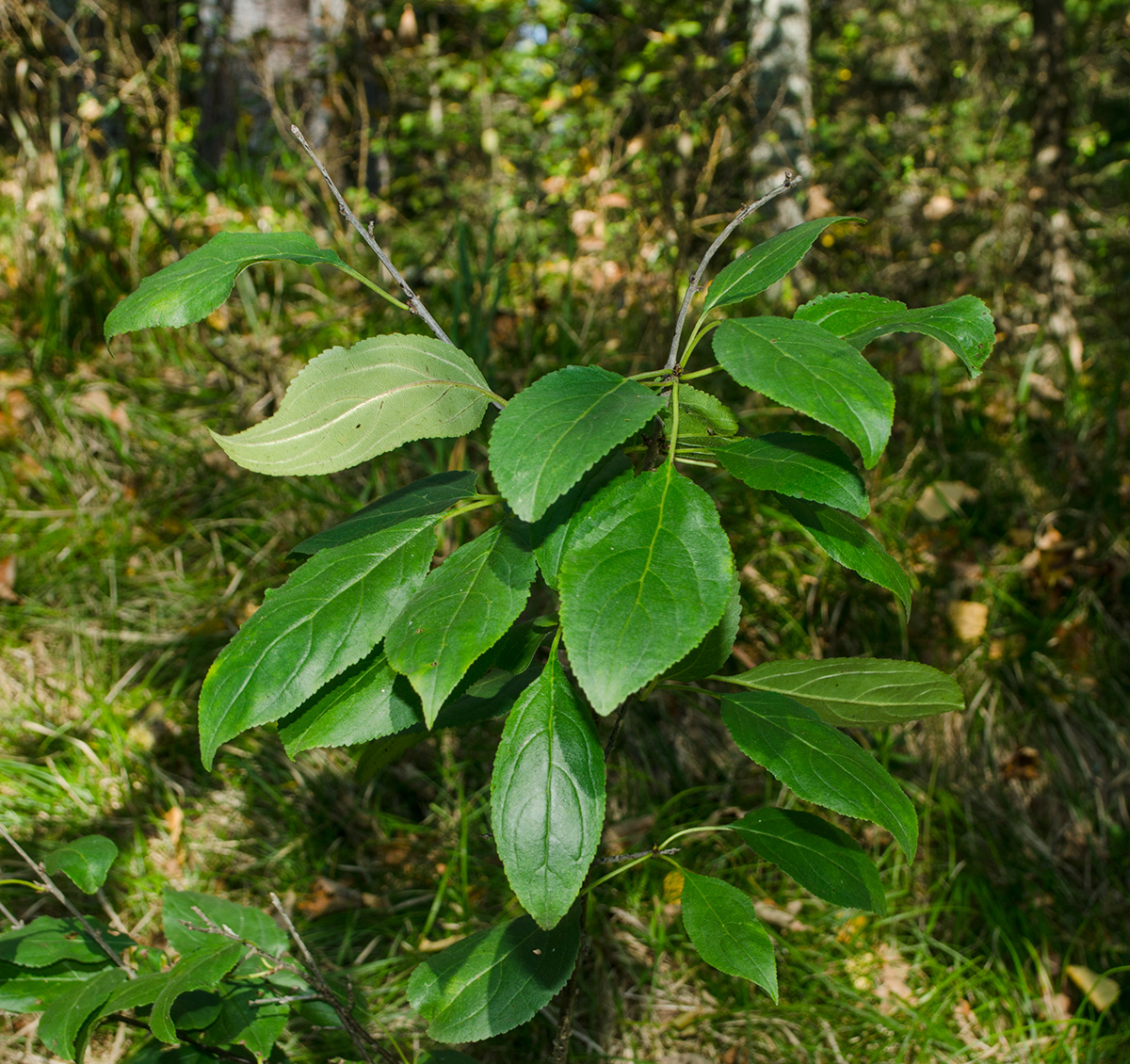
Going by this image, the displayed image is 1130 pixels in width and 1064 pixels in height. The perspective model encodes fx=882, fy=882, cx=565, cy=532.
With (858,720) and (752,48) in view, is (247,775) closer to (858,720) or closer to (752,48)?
(858,720)

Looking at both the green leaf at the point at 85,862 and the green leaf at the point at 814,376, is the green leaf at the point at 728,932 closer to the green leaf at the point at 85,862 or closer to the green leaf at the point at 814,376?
the green leaf at the point at 814,376

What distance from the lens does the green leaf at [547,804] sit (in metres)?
0.81

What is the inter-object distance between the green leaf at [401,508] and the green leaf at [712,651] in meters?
0.31

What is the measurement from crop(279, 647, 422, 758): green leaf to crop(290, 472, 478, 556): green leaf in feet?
0.46

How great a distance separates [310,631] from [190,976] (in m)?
0.56

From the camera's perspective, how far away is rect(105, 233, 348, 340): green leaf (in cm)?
84

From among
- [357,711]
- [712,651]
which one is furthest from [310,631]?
[712,651]

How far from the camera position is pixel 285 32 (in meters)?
4.99

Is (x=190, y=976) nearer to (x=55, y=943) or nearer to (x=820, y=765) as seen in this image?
(x=55, y=943)

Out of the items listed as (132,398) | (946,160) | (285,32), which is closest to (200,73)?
(285,32)

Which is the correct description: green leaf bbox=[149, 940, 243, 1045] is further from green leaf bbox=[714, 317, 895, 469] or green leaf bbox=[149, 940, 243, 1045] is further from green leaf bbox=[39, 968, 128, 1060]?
green leaf bbox=[714, 317, 895, 469]

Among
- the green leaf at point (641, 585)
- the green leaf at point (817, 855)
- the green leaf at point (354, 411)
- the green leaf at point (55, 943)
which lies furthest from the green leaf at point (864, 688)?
the green leaf at point (55, 943)

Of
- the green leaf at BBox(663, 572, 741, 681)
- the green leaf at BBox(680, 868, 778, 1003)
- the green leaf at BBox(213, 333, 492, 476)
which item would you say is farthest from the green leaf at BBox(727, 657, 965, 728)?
the green leaf at BBox(213, 333, 492, 476)

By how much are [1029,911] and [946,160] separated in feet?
13.6
